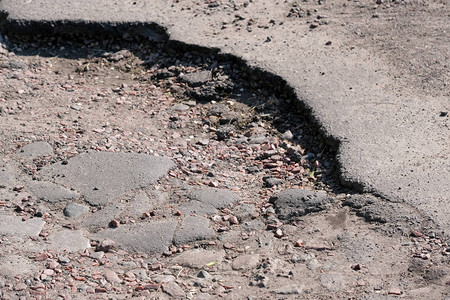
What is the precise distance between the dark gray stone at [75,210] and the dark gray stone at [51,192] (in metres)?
0.06

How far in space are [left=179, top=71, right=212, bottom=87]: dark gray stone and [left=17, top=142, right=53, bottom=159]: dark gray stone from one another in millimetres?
1256

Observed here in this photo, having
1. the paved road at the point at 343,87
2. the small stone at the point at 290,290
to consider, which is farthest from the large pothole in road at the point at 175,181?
the paved road at the point at 343,87

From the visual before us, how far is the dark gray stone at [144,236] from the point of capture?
3434mm

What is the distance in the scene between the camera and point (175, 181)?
155 inches

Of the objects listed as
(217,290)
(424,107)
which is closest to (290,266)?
(217,290)

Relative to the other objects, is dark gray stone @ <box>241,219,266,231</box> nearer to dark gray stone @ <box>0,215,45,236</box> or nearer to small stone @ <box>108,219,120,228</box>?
small stone @ <box>108,219,120,228</box>

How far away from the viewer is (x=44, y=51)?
17.9 ft

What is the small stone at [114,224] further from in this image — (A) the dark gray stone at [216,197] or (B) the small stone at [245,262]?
(B) the small stone at [245,262]

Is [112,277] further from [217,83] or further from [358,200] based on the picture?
[217,83]

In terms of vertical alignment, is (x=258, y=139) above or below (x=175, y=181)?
above

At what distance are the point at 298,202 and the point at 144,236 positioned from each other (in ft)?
2.88

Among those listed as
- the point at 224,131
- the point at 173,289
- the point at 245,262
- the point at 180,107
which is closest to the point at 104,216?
the point at 173,289

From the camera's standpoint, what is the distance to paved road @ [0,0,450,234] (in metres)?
3.80

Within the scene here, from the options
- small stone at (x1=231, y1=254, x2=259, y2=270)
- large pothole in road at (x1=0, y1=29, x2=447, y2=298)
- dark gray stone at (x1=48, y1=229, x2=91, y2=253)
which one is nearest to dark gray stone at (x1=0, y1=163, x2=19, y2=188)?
large pothole in road at (x1=0, y1=29, x2=447, y2=298)
